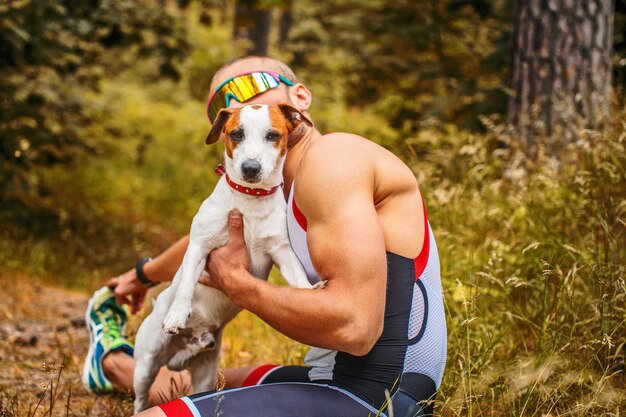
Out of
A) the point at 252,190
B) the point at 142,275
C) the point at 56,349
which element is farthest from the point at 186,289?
the point at 56,349

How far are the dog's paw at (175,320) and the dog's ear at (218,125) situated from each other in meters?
0.66

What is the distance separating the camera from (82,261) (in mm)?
5449

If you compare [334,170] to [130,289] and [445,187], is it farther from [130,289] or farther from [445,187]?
[445,187]

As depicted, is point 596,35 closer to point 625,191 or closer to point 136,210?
point 625,191

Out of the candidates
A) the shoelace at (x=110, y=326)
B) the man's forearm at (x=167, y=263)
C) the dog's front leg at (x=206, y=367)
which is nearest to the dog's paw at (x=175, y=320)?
the dog's front leg at (x=206, y=367)

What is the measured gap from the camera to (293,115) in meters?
2.53

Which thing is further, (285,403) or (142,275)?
(142,275)

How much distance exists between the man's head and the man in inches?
22.4

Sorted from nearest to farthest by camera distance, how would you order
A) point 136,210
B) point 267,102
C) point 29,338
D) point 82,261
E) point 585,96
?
point 267,102
point 29,338
point 585,96
point 82,261
point 136,210

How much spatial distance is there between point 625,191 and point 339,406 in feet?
6.63

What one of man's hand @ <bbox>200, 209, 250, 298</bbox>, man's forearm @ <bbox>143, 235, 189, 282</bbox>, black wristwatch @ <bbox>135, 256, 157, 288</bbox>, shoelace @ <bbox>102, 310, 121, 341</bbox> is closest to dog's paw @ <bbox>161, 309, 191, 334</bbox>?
man's hand @ <bbox>200, 209, 250, 298</bbox>

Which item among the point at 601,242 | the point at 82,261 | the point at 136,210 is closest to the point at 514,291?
the point at 601,242

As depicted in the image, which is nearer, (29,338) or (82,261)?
(29,338)

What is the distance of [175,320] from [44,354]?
1.56m
